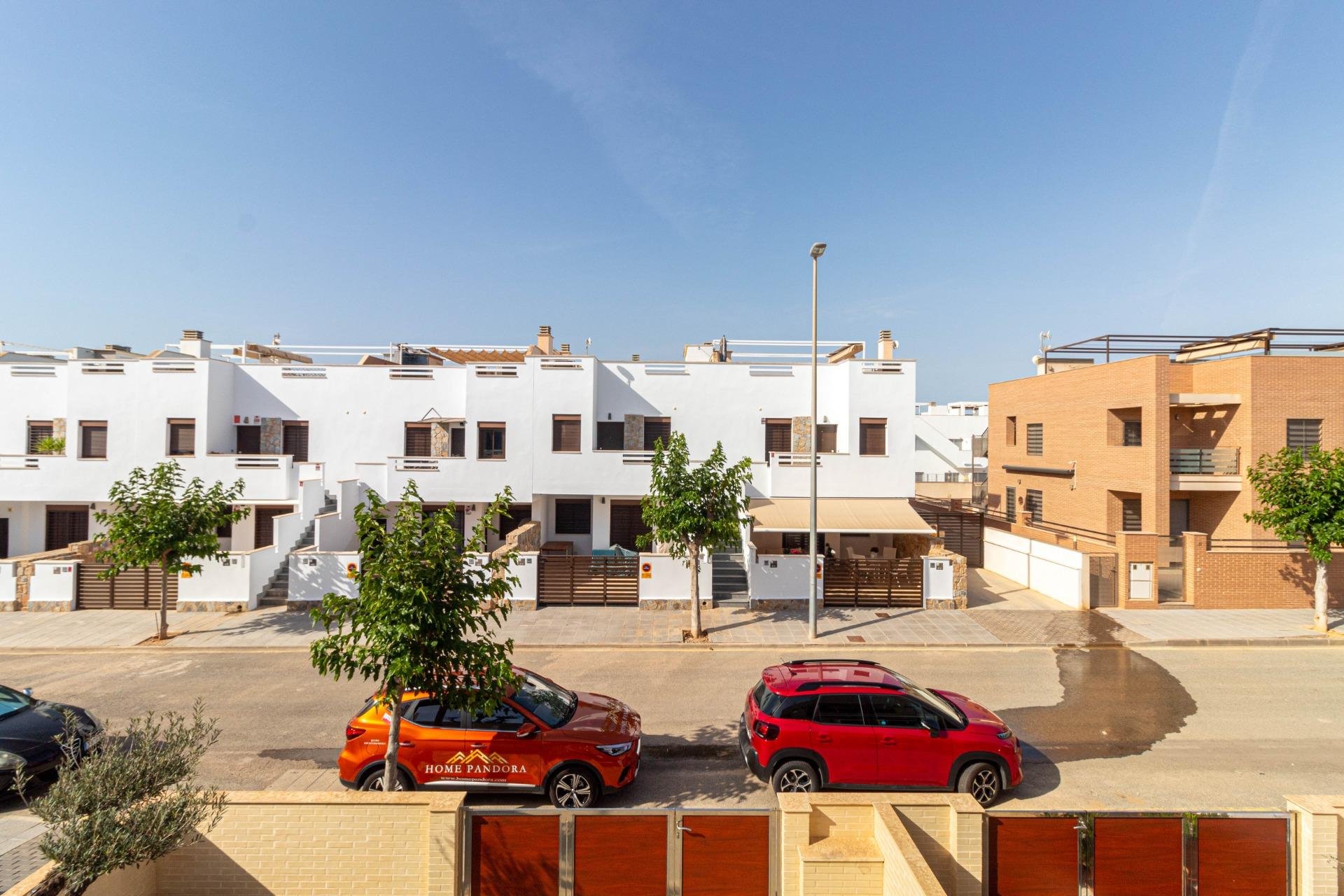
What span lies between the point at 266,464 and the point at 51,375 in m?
10.2

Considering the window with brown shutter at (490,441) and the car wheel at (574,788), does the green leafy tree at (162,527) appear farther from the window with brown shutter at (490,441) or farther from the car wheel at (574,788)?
the car wheel at (574,788)

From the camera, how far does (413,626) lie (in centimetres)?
780

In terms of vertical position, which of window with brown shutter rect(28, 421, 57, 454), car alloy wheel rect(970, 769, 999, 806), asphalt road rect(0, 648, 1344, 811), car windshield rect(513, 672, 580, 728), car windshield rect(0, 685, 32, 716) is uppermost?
window with brown shutter rect(28, 421, 57, 454)

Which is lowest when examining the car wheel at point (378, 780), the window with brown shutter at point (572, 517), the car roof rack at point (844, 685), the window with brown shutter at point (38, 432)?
the car wheel at point (378, 780)

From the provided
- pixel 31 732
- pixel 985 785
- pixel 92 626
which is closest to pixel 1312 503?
pixel 985 785

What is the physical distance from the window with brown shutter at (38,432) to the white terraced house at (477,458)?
8cm

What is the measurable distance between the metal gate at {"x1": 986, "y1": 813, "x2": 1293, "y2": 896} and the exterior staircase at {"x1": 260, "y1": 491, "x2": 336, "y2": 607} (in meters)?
20.1

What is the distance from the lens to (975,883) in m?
6.97

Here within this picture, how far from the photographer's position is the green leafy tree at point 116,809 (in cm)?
567

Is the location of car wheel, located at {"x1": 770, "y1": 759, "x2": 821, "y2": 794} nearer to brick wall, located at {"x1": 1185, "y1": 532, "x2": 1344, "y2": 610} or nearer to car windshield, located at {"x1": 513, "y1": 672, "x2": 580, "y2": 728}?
car windshield, located at {"x1": 513, "y1": 672, "x2": 580, "y2": 728}

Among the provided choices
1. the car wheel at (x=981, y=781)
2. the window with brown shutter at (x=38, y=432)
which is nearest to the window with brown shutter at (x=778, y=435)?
the car wheel at (x=981, y=781)

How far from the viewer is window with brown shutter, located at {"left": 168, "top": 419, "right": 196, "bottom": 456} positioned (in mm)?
23672

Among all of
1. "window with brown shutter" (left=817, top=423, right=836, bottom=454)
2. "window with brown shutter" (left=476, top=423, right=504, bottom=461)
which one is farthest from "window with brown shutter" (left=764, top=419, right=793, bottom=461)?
"window with brown shutter" (left=476, top=423, right=504, bottom=461)

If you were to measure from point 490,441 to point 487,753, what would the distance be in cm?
1660
